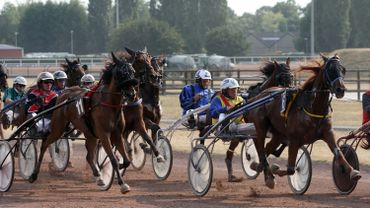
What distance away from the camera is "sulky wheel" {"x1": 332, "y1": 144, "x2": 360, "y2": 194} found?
11.0 metres

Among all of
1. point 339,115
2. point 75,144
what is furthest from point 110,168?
point 339,115

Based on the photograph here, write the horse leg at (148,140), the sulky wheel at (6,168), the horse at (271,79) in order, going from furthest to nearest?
the horse at (271,79) < the horse leg at (148,140) < the sulky wheel at (6,168)

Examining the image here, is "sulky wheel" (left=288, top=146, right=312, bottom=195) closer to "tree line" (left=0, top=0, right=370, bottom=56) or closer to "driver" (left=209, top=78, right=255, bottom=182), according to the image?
"driver" (left=209, top=78, right=255, bottom=182)

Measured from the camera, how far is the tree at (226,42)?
7388cm

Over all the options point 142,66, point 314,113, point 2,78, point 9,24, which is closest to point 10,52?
point 9,24

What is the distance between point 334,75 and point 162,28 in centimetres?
5559

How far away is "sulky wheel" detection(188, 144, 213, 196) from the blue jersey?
236 centimetres

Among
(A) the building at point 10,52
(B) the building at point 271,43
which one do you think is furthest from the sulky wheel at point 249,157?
(B) the building at point 271,43

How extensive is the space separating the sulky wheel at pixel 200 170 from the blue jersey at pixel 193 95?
92.9 inches

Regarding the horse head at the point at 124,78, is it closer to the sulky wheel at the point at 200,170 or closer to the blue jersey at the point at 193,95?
the sulky wheel at the point at 200,170

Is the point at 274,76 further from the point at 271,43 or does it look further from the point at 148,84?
the point at 271,43

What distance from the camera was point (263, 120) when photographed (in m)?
11.6

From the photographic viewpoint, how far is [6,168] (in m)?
12.4

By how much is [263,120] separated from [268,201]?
1229mm
